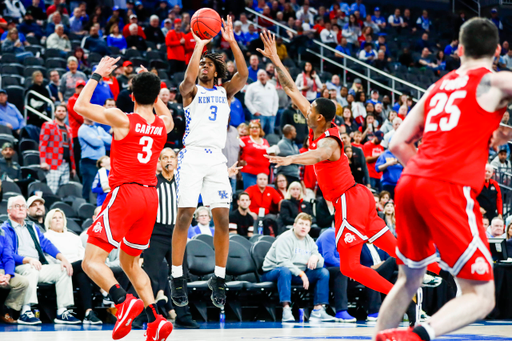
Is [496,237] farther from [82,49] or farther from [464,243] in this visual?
[82,49]

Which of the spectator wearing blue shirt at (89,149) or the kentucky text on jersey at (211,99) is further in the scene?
the spectator wearing blue shirt at (89,149)

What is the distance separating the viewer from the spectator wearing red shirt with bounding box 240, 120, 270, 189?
12555mm

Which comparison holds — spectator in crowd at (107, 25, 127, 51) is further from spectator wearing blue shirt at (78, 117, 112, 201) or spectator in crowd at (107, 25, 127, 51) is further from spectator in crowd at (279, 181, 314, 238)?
spectator in crowd at (279, 181, 314, 238)

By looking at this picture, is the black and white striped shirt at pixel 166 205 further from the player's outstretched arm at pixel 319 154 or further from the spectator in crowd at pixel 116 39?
the spectator in crowd at pixel 116 39

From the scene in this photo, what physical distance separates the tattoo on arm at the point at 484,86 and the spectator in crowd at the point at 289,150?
9141 millimetres

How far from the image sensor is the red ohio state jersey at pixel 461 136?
3.79m

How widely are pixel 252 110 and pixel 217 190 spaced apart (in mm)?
8039

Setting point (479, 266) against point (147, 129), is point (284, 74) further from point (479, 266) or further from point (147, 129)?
point (479, 266)

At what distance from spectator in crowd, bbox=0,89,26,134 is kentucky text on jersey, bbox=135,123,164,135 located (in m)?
7.24

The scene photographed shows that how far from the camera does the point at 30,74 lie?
1448 centimetres

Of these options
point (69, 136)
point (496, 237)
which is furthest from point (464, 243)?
point (69, 136)

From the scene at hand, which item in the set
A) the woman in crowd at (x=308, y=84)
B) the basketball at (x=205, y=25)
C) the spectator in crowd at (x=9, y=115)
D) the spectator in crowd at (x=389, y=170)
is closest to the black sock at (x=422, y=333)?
the basketball at (x=205, y=25)

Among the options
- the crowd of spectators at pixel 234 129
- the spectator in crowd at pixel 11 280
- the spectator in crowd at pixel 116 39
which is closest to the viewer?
the spectator in crowd at pixel 11 280

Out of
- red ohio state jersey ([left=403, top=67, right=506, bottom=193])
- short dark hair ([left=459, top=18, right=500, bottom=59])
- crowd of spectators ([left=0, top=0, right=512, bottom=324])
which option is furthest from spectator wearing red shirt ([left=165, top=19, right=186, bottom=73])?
red ohio state jersey ([left=403, top=67, right=506, bottom=193])
